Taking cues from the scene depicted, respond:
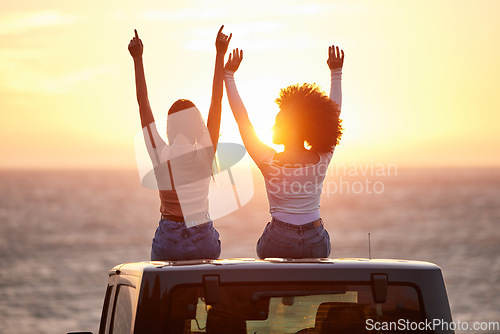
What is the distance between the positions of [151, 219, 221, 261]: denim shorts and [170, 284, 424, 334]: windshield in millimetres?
1591

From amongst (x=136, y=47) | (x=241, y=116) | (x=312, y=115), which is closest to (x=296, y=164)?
(x=312, y=115)

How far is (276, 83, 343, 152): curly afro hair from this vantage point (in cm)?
607

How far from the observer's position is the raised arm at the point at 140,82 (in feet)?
21.2

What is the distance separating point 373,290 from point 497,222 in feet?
323

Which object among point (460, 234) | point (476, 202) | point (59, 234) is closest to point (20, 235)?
point (59, 234)

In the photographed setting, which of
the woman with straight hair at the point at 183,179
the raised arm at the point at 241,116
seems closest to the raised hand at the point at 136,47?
the woman with straight hair at the point at 183,179

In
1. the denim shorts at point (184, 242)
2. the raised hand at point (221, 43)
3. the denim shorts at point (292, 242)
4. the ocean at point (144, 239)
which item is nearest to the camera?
the denim shorts at point (292, 242)

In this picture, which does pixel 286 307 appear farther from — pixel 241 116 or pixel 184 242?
pixel 241 116

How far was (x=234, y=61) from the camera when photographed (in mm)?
6551

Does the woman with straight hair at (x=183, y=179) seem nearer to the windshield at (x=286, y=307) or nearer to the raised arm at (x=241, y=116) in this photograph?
the raised arm at (x=241, y=116)

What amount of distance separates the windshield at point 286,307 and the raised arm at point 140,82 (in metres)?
2.31

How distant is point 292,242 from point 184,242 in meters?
0.71

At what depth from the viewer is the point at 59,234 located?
8825 cm

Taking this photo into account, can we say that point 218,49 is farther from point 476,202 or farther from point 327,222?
point 476,202
